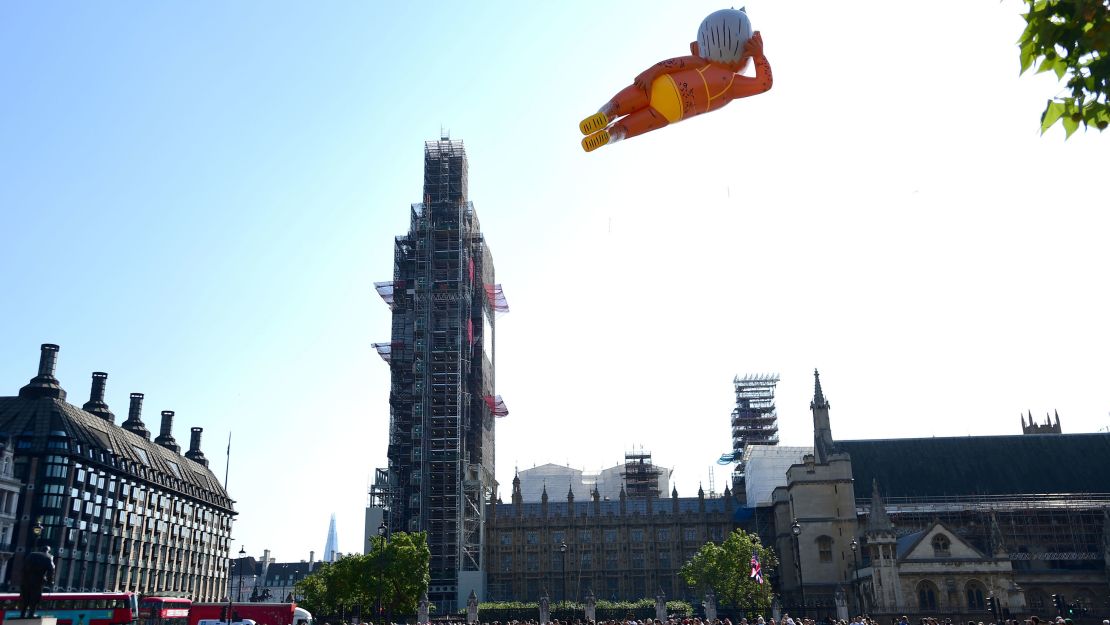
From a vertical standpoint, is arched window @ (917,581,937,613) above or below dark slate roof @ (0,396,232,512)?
below

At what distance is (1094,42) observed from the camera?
798cm

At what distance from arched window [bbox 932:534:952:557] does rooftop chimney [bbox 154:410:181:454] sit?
95.2 metres

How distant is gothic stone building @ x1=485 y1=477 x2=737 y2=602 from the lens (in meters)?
102

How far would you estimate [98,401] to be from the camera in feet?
332

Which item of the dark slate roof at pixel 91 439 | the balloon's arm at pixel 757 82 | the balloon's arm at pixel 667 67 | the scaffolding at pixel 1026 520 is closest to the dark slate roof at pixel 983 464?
the scaffolding at pixel 1026 520

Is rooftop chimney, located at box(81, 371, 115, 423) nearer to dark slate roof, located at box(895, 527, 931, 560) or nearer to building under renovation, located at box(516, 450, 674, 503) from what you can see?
building under renovation, located at box(516, 450, 674, 503)

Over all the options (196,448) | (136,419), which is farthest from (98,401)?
(196,448)

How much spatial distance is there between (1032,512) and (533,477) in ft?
255

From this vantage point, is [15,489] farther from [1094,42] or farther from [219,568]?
[1094,42]

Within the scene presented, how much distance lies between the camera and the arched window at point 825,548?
77812mm

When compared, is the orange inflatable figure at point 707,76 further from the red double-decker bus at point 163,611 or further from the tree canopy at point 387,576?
the red double-decker bus at point 163,611

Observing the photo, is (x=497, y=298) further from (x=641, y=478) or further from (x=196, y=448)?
(x=196, y=448)

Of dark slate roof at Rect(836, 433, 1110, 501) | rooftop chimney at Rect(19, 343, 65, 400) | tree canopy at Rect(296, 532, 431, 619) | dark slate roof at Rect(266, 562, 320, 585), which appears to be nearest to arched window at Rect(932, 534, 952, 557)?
dark slate roof at Rect(836, 433, 1110, 501)

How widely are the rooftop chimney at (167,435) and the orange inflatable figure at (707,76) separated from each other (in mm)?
116810
